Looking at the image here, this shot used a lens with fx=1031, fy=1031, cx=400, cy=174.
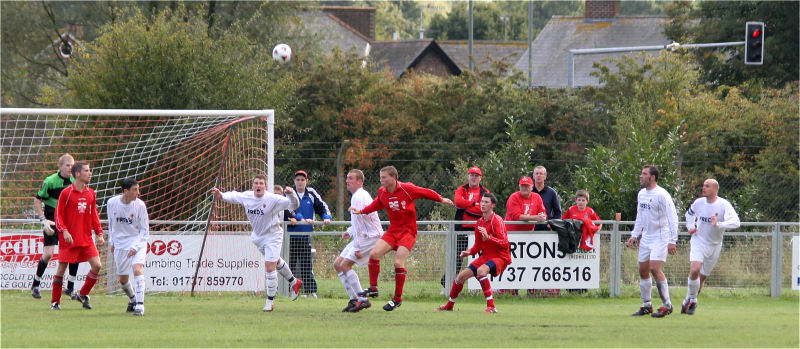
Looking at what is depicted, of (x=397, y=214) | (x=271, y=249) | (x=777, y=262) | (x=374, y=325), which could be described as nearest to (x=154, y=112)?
(x=271, y=249)

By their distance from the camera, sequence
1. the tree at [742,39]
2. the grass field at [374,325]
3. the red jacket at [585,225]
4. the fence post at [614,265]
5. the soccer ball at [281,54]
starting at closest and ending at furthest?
1. the grass field at [374,325]
2. the red jacket at [585,225]
3. the fence post at [614,265]
4. the soccer ball at [281,54]
5. the tree at [742,39]

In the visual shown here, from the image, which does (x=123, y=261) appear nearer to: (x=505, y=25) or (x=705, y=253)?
(x=705, y=253)

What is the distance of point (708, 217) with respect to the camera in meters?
13.4

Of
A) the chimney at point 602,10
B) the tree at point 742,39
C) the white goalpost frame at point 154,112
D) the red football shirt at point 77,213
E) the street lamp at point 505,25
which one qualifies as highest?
the street lamp at point 505,25

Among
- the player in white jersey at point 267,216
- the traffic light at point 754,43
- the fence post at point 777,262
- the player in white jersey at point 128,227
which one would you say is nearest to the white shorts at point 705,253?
the fence post at point 777,262

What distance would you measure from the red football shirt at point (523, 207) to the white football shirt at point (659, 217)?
9.52 ft

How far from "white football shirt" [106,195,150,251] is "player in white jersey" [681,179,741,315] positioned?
6.95 meters

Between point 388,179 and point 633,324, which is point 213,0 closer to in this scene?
point 388,179

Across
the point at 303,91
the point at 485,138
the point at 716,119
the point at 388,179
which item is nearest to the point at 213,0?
the point at 303,91

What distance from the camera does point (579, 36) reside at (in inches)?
2090

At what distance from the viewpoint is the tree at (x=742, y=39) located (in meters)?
36.8

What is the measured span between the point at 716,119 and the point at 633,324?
17.4 meters

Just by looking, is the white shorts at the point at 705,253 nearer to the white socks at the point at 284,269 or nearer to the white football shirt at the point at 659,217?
the white football shirt at the point at 659,217

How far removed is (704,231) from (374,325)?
4.87m
